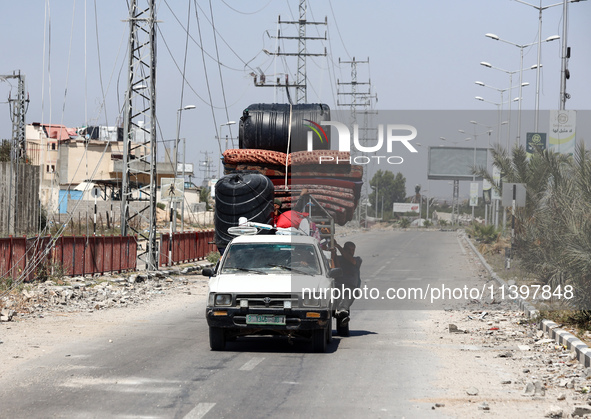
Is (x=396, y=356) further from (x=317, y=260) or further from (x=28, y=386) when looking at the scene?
(x=28, y=386)

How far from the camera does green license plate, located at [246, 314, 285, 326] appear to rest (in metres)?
10.8

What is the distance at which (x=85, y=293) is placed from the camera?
19703 millimetres

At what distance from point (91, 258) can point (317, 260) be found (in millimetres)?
13859

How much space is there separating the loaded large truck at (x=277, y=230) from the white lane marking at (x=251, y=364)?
0.56 m

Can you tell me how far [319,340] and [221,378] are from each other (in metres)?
2.52

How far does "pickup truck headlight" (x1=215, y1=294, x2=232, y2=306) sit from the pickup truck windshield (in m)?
0.70

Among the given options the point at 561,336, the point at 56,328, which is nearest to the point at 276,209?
the point at 56,328

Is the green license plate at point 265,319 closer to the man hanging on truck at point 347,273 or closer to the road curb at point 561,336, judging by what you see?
the man hanging on truck at point 347,273

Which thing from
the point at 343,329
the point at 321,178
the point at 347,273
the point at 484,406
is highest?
the point at 321,178

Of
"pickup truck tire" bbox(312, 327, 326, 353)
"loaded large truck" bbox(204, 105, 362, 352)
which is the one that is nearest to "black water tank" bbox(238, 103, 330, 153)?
"loaded large truck" bbox(204, 105, 362, 352)

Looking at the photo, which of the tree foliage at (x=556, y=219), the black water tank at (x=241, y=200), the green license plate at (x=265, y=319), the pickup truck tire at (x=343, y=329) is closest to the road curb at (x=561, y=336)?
the tree foliage at (x=556, y=219)

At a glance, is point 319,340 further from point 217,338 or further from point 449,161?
point 449,161

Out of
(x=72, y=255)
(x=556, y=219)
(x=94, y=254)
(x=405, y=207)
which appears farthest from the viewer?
(x=405, y=207)

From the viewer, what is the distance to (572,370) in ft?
33.7
